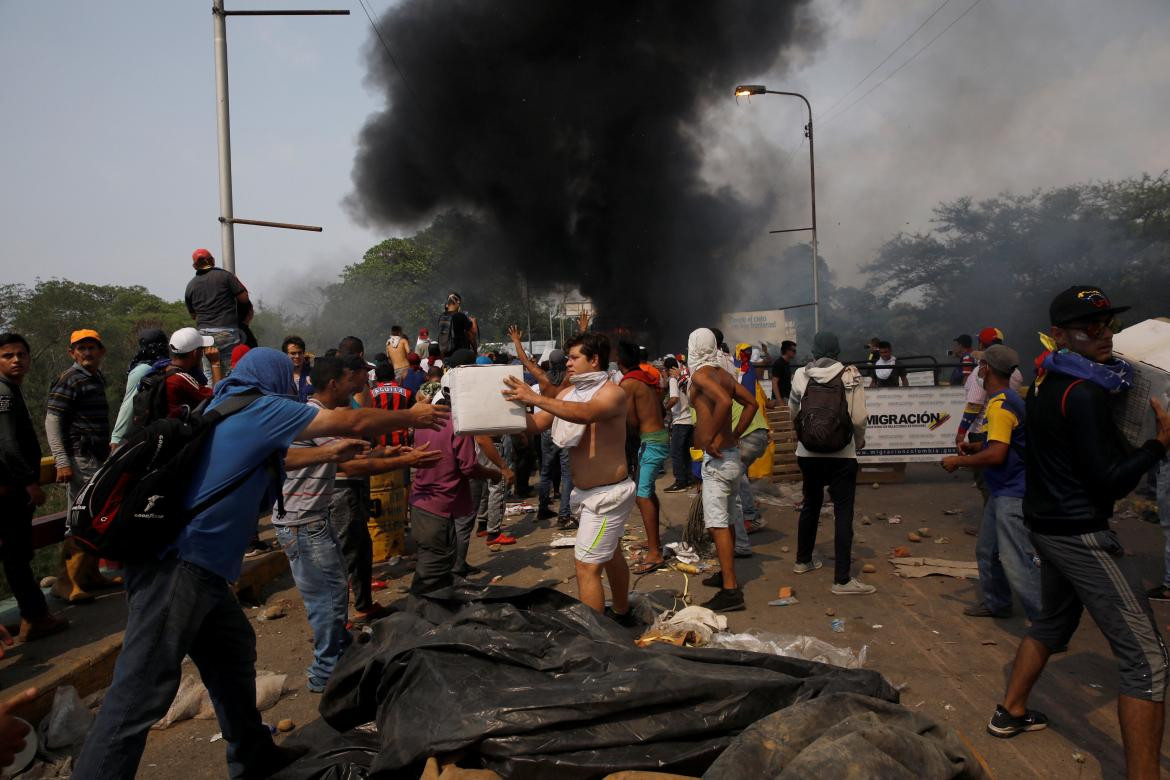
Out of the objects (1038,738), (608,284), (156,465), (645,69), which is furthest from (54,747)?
(645,69)

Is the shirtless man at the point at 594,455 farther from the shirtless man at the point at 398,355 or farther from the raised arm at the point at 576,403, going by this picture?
the shirtless man at the point at 398,355

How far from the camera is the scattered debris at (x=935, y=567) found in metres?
5.23

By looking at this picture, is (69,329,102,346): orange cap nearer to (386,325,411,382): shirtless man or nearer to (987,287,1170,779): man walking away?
(386,325,411,382): shirtless man

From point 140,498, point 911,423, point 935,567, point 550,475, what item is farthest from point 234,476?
point 911,423

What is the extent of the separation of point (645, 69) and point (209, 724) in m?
25.8

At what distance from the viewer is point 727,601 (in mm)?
4535

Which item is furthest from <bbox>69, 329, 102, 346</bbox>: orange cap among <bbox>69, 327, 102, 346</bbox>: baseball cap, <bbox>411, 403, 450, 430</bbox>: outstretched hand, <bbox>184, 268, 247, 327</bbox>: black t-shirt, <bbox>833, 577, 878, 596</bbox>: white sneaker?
<bbox>833, 577, 878, 596</bbox>: white sneaker

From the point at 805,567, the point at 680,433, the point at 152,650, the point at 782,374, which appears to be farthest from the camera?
the point at 782,374

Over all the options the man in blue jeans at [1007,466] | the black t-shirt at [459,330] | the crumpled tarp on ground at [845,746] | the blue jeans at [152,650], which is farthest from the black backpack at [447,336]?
the crumpled tarp on ground at [845,746]

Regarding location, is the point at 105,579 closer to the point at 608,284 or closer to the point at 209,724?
the point at 209,724

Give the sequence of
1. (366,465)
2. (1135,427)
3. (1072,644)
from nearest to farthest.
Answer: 1. (1135,427)
2. (366,465)
3. (1072,644)

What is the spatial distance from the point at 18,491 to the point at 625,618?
3754 mm

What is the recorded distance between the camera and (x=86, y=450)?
16.0 feet

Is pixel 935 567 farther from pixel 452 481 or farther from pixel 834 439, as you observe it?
pixel 452 481
